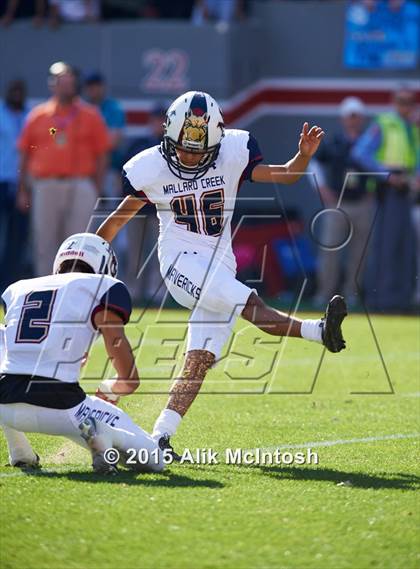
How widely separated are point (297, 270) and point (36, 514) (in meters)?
9.84

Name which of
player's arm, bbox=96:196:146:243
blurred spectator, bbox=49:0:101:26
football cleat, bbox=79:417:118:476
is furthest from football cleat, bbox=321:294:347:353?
blurred spectator, bbox=49:0:101:26

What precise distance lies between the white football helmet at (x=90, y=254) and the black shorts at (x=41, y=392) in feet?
1.96

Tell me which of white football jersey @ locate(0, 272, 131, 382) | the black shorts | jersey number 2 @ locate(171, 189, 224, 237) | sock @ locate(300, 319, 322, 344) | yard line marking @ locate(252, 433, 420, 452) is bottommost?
yard line marking @ locate(252, 433, 420, 452)

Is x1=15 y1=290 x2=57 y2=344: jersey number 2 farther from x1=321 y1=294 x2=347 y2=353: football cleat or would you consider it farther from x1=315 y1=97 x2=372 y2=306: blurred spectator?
x1=315 y1=97 x2=372 y2=306: blurred spectator

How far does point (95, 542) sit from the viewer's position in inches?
183

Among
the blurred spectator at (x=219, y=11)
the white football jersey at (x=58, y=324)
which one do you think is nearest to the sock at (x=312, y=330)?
the white football jersey at (x=58, y=324)

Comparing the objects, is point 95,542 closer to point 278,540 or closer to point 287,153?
point 278,540

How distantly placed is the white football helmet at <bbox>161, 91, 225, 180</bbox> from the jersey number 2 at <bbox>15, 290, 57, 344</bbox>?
45.8 inches

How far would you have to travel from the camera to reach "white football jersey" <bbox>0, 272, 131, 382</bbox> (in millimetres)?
5629

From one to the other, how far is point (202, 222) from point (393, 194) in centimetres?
755

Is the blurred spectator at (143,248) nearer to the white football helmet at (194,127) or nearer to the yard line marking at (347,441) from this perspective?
the yard line marking at (347,441)

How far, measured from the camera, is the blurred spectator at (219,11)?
15273 millimetres

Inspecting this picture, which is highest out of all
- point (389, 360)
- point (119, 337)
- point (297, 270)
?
point (119, 337)

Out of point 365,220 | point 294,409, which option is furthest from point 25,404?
point 365,220
